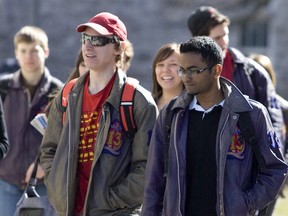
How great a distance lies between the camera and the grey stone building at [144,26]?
65.3 ft

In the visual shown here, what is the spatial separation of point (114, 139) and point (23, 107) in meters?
2.31

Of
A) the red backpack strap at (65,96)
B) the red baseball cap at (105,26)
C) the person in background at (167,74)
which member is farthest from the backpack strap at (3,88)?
the red baseball cap at (105,26)

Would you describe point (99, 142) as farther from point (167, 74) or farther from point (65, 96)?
point (167, 74)

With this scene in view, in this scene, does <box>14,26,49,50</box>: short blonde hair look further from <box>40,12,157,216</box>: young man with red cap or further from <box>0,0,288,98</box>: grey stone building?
<box>0,0,288,98</box>: grey stone building

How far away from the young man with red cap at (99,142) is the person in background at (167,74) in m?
1.19

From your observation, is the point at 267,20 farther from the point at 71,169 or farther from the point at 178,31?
the point at 71,169

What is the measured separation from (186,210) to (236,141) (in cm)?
46

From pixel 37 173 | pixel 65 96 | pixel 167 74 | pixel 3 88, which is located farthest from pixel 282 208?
pixel 65 96

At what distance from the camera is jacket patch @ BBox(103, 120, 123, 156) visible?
18.8 feet

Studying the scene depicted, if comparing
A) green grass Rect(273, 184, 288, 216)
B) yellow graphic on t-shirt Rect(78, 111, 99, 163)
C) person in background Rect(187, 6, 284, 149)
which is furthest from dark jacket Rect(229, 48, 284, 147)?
green grass Rect(273, 184, 288, 216)

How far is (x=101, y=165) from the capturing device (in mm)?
5707

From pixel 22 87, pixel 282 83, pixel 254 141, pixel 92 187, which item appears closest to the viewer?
pixel 254 141

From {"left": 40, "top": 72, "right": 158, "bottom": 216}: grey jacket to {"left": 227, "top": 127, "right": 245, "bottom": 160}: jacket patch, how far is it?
67cm

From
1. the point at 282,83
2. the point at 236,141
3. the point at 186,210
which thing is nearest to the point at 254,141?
the point at 236,141
